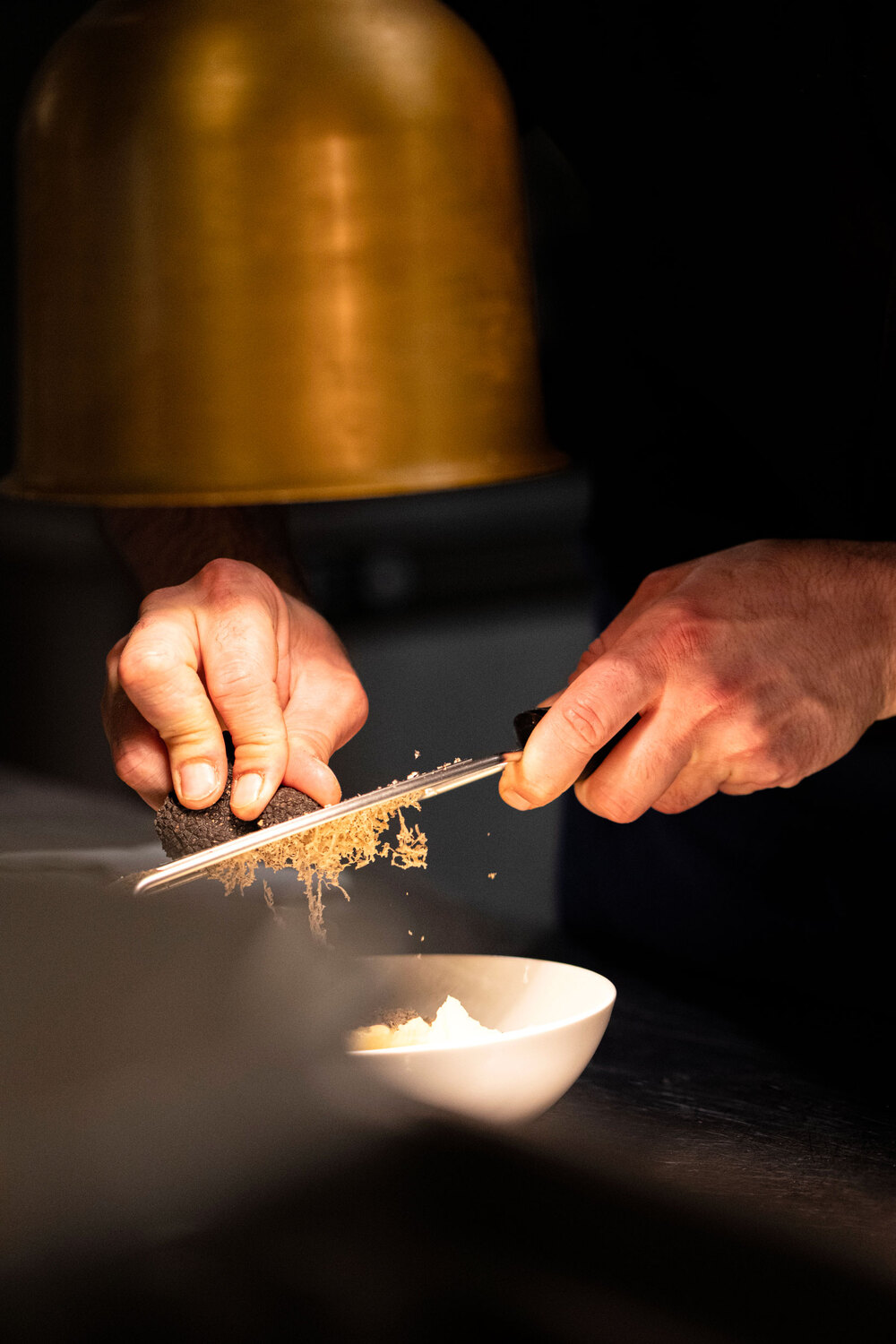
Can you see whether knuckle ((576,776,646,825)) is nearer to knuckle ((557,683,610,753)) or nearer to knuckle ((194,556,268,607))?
knuckle ((557,683,610,753))

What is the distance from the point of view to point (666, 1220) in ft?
1.45

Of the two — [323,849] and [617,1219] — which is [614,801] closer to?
[323,849]

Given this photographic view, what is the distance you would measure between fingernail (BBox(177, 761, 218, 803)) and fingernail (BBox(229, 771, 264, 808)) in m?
0.01

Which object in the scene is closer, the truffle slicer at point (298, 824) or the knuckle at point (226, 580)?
the truffle slicer at point (298, 824)

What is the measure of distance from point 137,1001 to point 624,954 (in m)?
0.51

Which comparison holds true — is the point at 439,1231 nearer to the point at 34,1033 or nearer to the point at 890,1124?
the point at 34,1033

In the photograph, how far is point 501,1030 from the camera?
64 centimetres

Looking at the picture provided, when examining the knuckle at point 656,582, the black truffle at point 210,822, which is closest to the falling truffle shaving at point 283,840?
the black truffle at point 210,822

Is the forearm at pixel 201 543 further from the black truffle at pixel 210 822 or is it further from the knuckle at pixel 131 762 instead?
the black truffle at pixel 210 822

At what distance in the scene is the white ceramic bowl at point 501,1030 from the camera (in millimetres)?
518

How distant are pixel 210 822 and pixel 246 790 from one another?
0.08 ft

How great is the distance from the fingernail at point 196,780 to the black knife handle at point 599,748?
167 millimetres

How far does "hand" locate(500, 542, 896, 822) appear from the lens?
2.34 ft

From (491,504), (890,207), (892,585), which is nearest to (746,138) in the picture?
(890,207)
